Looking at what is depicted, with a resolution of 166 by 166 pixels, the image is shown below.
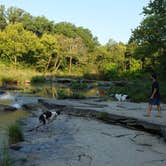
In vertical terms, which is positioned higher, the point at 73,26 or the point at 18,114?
the point at 73,26

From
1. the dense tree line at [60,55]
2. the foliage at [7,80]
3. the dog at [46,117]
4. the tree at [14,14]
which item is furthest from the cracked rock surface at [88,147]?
the tree at [14,14]

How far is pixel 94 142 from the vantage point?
8938 millimetres

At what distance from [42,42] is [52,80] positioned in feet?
34.4

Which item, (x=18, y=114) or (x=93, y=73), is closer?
(x=18, y=114)

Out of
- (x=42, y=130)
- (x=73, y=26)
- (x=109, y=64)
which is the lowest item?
(x=42, y=130)

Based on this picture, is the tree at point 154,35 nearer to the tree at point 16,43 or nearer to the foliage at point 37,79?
the foliage at point 37,79

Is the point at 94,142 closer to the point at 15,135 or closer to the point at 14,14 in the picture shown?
the point at 15,135

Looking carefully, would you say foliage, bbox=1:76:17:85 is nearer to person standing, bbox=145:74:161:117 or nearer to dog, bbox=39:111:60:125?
dog, bbox=39:111:60:125

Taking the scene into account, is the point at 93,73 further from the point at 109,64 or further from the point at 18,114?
the point at 18,114

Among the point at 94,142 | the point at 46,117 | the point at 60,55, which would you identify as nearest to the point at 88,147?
the point at 94,142

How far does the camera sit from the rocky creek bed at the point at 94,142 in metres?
7.25

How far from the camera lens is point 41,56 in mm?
54250

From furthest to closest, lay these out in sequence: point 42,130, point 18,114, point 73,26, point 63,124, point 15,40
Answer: point 73,26 < point 15,40 < point 18,114 < point 63,124 < point 42,130

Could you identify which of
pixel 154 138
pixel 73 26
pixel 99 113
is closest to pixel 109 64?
pixel 73 26
